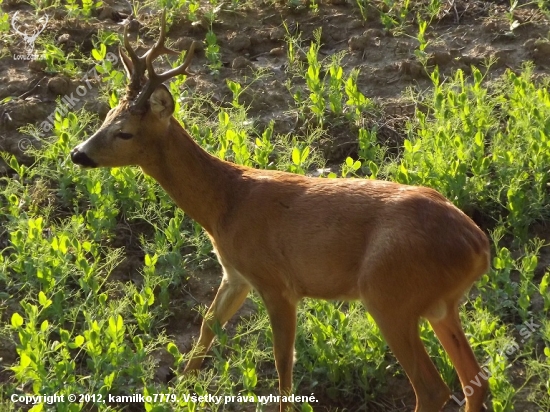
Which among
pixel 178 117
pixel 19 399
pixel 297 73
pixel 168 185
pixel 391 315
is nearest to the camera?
pixel 391 315

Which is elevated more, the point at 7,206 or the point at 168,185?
the point at 168,185

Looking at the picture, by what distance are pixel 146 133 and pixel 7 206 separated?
222cm

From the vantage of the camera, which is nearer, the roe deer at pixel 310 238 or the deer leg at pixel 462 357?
the roe deer at pixel 310 238

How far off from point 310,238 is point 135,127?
1.48 m

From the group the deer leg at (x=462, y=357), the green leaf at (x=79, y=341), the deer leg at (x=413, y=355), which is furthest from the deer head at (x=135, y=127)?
the deer leg at (x=462, y=357)

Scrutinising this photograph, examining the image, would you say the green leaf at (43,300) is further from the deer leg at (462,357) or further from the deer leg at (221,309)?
the deer leg at (462,357)

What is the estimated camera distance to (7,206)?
9320mm

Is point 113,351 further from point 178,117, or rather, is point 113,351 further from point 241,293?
point 178,117

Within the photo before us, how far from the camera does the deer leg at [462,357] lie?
23.4 feet

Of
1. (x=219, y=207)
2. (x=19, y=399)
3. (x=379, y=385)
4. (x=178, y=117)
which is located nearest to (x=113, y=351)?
(x=19, y=399)

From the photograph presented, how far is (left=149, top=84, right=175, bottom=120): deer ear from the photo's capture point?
754 centimetres

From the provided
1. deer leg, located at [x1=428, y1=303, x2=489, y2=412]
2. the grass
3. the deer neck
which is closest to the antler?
the deer neck

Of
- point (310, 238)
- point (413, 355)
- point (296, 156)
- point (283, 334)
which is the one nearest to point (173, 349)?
point (283, 334)

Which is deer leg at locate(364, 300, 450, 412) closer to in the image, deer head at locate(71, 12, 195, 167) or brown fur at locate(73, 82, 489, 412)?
brown fur at locate(73, 82, 489, 412)
